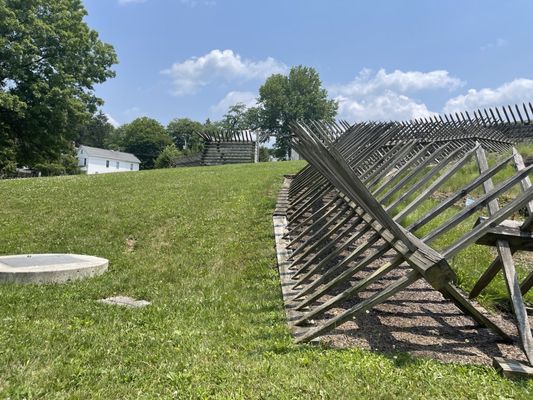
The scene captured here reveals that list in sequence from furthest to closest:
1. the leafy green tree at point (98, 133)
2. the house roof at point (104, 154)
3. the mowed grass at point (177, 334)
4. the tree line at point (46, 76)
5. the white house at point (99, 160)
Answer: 1. the leafy green tree at point (98, 133)
2. the house roof at point (104, 154)
3. the white house at point (99, 160)
4. the tree line at point (46, 76)
5. the mowed grass at point (177, 334)

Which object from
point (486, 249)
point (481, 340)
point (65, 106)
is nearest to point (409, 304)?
point (481, 340)

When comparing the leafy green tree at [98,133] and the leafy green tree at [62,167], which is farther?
the leafy green tree at [98,133]

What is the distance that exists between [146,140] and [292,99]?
33.1m

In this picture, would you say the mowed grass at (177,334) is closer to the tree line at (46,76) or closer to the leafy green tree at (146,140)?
the tree line at (46,76)

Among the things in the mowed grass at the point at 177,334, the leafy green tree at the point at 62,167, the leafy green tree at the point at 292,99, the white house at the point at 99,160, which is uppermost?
the leafy green tree at the point at 292,99

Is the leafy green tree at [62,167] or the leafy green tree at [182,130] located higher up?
the leafy green tree at [182,130]

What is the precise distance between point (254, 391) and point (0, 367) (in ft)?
6.25

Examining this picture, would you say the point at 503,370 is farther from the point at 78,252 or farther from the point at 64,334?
the point at 78,252

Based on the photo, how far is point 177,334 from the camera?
3.84m

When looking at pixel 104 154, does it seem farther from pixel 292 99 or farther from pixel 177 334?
pixel 177 334

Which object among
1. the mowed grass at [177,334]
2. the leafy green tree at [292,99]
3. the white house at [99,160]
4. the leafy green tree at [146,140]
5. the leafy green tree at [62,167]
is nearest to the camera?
the mowed grass at [177,334]

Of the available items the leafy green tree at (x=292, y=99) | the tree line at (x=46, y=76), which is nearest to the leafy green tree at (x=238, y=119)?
the leafy green tree at (x=292, y=99)

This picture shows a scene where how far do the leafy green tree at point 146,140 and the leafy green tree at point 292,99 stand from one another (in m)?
22.6

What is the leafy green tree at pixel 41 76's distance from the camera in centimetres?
2619
